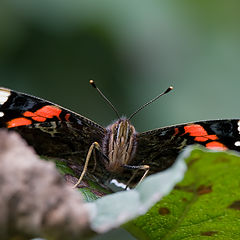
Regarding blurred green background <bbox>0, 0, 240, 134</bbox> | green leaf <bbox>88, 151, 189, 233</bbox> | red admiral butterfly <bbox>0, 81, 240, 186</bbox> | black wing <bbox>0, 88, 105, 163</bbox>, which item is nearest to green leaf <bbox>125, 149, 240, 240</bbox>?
green leaf <bbox>88, 151, 189, 233</bbox>

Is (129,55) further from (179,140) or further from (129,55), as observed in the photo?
(179,140)

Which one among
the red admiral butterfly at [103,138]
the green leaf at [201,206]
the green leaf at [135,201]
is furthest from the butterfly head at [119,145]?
the green leaf at [135,201]

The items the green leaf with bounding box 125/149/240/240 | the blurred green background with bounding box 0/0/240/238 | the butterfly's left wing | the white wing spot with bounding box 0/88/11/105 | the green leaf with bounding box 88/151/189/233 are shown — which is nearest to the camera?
the green leaf with bounding box 88/151/189/233

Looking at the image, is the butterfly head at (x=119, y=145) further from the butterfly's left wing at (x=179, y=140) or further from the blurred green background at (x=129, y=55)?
the blurred green background at (x=129, y=55)

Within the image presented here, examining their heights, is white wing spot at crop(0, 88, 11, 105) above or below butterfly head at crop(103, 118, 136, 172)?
above

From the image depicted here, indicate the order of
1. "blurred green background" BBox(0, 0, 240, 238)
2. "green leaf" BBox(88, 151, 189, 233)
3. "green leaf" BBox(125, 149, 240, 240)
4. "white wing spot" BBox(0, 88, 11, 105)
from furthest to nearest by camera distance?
1. "blurred green background" BBox(0, 0, 240, 238)
2. "white wing spot" BBox(0, 88, 11, 105)
3. "green leaf" BBox(125, 149, 240, 240)
4. "green leaf" BBox(88, 151, 189, 233)

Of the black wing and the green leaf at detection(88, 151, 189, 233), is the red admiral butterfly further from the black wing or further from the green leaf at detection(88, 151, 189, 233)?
the green leaf at detection(88, 151, 189, 233)
